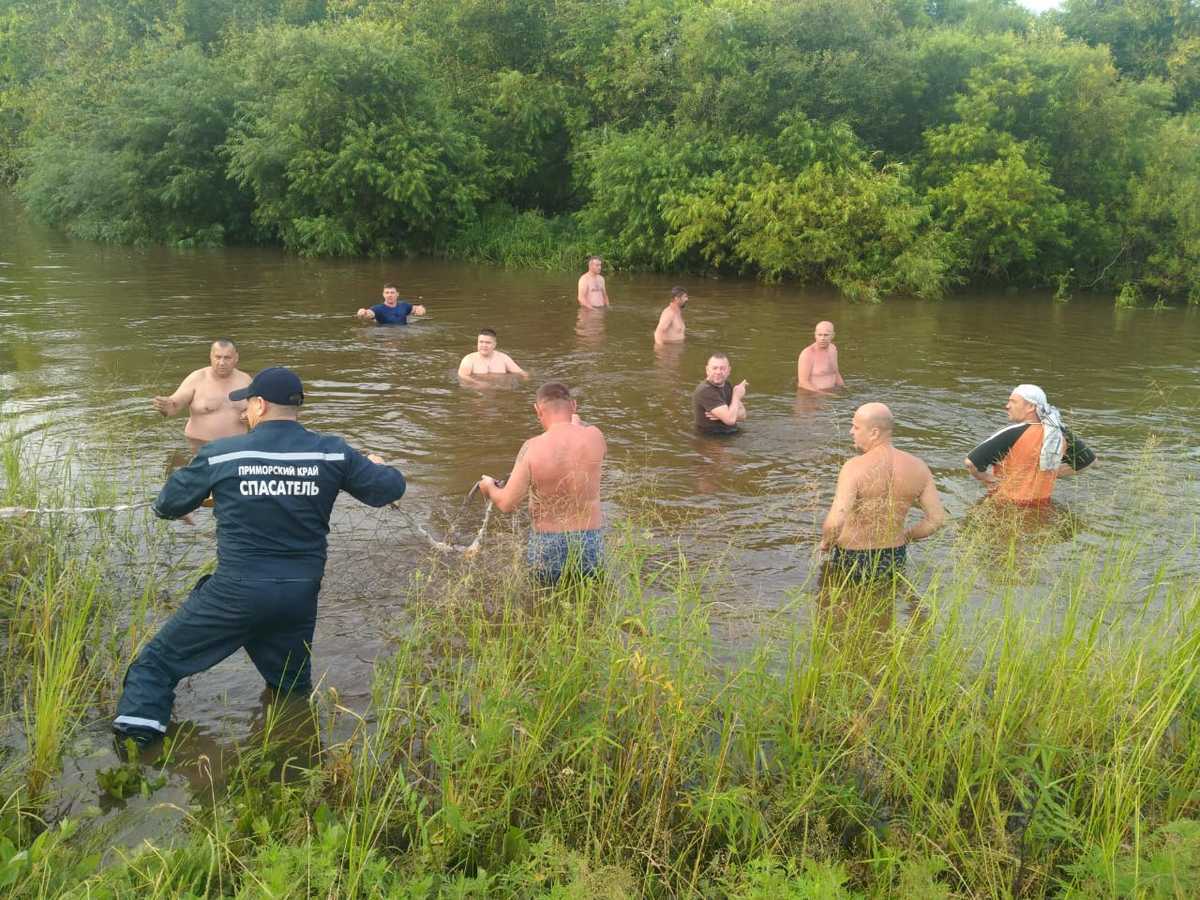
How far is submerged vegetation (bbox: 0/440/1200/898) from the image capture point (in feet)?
12.5

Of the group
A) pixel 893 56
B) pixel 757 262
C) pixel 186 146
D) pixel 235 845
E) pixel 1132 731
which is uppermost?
pixel 893 56

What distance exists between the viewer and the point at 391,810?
13.6 feet

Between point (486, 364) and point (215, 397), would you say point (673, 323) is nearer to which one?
point (486, 364)

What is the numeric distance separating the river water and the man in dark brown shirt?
20 centimetres

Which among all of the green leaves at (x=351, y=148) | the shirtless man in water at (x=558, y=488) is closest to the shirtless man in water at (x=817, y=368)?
the shirtless man in water at (x=558, y=488)

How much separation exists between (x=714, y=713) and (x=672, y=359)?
11.6 metres

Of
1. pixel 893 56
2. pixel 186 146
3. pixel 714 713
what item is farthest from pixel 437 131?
pixel 714 713

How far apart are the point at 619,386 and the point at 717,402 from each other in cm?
290

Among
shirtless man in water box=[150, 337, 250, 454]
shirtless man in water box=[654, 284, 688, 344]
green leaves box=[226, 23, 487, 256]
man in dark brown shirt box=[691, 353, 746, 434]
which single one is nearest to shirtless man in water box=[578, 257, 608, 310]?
shirtless man in water box=[654, 284, 688, 344]

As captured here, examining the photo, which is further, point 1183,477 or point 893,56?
point 893,56

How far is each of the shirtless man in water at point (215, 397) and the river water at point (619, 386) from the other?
62 centimetres

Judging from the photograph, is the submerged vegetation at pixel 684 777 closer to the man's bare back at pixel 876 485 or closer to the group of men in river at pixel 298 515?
the group of men in river at pixel 298 515

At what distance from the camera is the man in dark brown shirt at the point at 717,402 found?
448 inches

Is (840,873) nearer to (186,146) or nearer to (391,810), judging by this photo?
(391,810)
